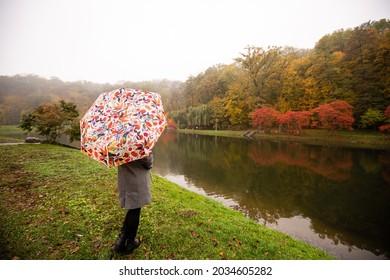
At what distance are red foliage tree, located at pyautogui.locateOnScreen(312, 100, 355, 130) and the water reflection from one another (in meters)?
8.45

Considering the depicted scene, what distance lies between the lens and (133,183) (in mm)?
2721

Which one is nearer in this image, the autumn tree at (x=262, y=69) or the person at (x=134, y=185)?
the person at (x=134, y=185)

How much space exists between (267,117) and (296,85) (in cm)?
707

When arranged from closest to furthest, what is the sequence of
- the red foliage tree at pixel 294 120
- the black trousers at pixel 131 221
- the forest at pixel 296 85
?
1. the black trousers at pixel 131 221
2. the forest at pixel 296 85
3. the red foliage tree at pixel 294 120

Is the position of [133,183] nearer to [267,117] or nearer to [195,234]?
[195,234]

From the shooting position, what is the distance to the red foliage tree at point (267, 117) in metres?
32.2

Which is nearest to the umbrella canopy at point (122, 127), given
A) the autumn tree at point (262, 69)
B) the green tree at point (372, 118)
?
the green tree at point (372, 118)

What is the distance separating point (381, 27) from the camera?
32469 millimetres

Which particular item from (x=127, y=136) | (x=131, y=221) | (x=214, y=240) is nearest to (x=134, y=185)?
(x=131, y=221)

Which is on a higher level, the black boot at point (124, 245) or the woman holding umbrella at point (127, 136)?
the woman holding umbrella at point (127, 136)

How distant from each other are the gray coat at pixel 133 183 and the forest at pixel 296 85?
24.4 metres

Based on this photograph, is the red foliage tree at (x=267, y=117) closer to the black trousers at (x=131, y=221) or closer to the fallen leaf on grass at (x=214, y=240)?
Result: the fallen leaf on grass at (x=214, y=240)
